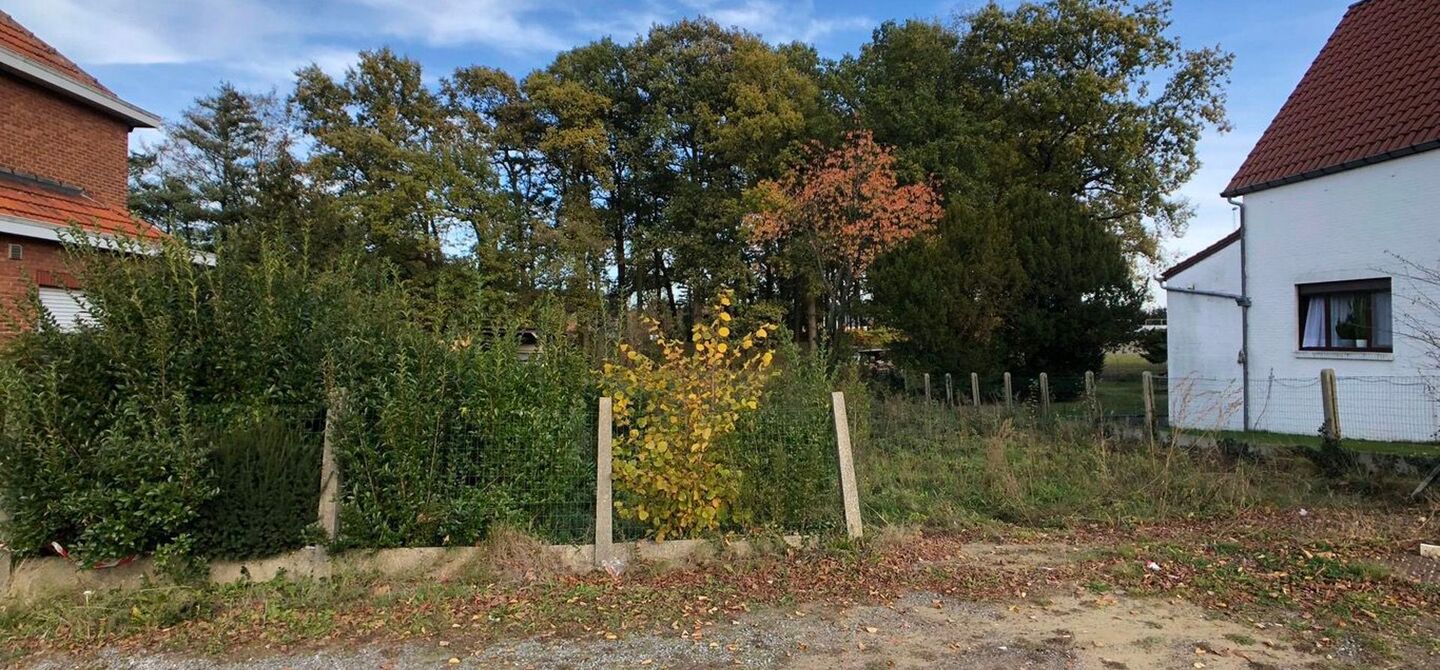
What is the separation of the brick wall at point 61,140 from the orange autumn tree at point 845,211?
16.9 m

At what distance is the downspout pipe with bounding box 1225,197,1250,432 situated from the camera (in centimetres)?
1318

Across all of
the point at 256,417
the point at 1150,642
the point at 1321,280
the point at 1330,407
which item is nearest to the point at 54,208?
the point at 256,417

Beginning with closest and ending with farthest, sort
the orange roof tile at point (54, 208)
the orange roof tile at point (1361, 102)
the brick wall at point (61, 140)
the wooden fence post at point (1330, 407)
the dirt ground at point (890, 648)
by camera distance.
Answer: the dirt ground at point (890, 648) → the wooden fence post at point (1330, 407) → the orange roof tile at point (54, 208) → the brick wall at point (61, 140) → the orange roof tile at point (1361, 102)

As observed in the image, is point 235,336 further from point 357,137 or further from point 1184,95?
point 1184,95

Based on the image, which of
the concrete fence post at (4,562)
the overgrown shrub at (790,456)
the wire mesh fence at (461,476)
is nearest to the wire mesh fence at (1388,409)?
the overgrown shrub at (790,456)

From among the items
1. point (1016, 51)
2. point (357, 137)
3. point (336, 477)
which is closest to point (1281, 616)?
point (336, 477)

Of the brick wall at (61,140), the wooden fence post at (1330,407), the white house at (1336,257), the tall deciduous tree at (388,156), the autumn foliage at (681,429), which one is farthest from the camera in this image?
the tall deciduous tree at (388,156)

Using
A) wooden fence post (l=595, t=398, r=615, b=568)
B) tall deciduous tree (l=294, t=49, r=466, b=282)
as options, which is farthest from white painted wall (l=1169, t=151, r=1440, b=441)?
tall deciduous tree (l=294, t=49, r=466, b=282)

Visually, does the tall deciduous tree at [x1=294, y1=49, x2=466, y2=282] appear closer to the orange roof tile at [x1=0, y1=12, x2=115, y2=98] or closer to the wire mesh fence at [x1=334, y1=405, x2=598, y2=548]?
the orange roof tile at [x1=0, y1=12, x2=115, y2=98]

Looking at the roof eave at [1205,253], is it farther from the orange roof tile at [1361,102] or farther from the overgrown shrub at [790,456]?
the overgrown shrub at [790,456]

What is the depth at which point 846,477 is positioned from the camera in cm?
594

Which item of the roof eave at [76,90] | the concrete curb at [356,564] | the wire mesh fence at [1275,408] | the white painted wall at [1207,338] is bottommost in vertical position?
the concrete curb at [356,564]

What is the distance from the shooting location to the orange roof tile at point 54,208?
364 inches

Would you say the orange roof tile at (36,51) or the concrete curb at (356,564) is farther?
the orange roof tile at (36,51)
